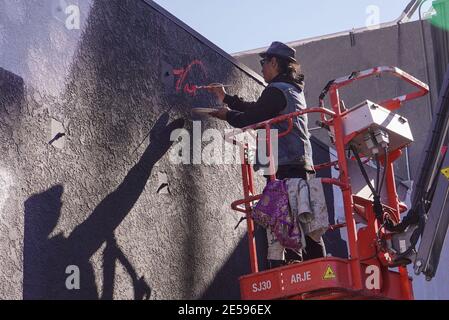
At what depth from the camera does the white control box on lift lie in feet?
22.1

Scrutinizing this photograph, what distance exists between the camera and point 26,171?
6289mm

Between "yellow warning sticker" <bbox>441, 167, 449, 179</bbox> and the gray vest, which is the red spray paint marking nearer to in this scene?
the gray vest

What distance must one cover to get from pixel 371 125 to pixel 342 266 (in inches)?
40.8

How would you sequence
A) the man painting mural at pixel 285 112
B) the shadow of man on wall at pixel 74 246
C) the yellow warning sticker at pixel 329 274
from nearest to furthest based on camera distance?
the shadow of man on wall at pixel 74 246 → the yellow warning sticker at pixel 329 274 → the man painting mural at pixel 285 112

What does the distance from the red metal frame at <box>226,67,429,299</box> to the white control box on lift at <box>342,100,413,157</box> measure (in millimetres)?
85

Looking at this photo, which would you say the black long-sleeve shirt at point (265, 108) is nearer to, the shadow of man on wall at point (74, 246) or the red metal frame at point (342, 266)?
the red metal frame at point (342, 266)

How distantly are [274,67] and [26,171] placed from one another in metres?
2.38

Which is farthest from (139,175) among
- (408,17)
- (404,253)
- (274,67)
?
(408,17)

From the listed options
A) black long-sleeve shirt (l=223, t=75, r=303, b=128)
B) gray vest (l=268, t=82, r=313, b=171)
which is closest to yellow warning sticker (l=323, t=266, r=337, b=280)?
gray vest (l=268, t=82, r=313, b=171)

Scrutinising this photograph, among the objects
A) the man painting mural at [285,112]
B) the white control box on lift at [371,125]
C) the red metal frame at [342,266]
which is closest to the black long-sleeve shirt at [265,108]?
the man painting mural at [285,112]

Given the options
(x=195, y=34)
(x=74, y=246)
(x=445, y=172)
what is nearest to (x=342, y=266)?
(x=445, y=172)

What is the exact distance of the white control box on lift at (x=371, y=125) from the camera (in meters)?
6.72

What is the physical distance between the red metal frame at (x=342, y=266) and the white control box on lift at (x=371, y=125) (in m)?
0.09

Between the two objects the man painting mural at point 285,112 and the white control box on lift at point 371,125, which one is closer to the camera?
the white control box on lift at point 371,125
